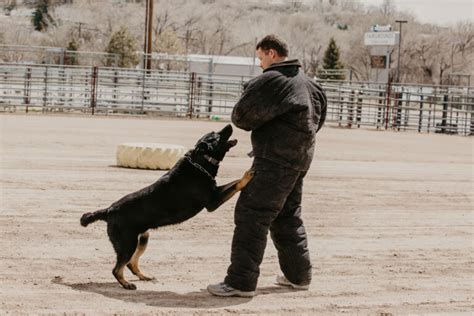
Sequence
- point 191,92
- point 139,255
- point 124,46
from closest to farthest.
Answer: point 139,255
point 191,92
point 124,46

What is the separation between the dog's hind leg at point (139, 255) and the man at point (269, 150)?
0.55 m

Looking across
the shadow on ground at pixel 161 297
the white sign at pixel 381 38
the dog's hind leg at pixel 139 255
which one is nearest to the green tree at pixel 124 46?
the white sign at pixel 381 38

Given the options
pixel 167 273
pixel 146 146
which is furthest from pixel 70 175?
pixel 167 273

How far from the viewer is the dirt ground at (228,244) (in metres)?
6.06

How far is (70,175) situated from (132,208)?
6.73 meters

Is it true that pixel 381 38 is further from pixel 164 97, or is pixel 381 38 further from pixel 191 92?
pixel 191 92

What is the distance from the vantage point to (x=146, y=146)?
13.4 metres

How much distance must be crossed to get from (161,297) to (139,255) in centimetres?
43

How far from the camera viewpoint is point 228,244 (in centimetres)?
831

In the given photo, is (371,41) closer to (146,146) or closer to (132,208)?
(146,146)

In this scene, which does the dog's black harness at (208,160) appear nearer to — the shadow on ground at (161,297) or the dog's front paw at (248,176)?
the dog's front paw at (248,176)

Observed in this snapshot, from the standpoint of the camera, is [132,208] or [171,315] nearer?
[171,315]

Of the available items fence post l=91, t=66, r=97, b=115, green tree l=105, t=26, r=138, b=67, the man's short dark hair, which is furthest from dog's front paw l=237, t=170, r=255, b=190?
green tree l=105, t=26, r=138, b=67

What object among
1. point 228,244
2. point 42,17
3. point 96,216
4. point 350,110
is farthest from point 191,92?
point 42,17
